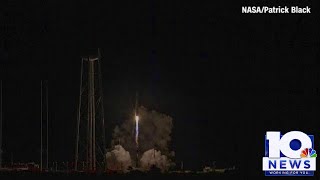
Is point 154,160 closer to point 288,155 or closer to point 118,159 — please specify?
point 118,159

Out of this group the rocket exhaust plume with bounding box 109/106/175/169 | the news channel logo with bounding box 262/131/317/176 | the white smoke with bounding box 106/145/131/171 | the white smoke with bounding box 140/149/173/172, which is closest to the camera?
the news channel logo with bounding box 262/131/317/176

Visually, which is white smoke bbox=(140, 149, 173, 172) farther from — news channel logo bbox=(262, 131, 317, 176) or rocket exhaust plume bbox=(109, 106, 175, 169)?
news channel logo bbox=(262, 131, 317, 176)

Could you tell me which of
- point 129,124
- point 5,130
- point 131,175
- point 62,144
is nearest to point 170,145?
point 129,124

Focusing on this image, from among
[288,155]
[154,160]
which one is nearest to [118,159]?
[154,160]

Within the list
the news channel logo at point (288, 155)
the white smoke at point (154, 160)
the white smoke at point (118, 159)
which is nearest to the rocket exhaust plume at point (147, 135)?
the white smoke at point (154, 160)

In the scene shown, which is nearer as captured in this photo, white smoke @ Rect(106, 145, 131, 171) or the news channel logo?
the news channel logo

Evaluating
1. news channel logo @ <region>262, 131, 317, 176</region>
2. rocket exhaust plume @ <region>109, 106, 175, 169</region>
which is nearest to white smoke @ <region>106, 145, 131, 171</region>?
rocket exhaust plume @ <region>109, 106, 175, 169</region>

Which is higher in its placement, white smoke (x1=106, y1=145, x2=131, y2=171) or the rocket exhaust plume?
the rocket exhaust plume
